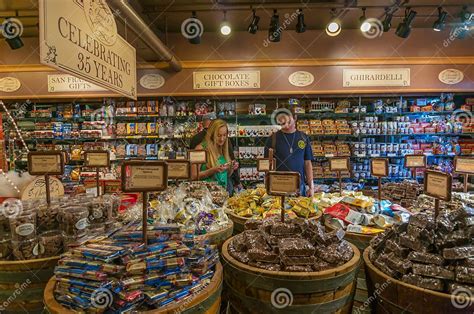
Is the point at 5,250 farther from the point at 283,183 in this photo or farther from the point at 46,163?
the point at 283,183

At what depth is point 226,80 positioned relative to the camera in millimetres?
5156

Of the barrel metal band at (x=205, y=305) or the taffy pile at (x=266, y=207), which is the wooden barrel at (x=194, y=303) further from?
the taffy pile at (x=266, y=207)

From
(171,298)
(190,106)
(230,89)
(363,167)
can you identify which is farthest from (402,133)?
(171,298)

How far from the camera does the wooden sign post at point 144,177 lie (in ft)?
4.40

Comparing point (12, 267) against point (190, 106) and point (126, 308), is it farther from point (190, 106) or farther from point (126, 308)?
point (190, 106)

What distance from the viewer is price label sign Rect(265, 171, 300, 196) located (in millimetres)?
1678

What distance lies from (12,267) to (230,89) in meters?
4.28

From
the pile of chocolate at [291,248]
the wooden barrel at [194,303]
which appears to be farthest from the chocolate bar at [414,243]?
the wooden barrel at [194,303]

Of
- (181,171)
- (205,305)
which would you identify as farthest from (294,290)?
(181,171)

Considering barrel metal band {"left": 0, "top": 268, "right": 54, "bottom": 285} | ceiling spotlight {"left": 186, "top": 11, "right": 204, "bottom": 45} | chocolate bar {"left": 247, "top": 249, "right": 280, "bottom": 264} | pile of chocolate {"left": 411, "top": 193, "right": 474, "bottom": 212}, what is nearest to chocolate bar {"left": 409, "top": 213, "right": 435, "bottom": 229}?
chocolate bar {"left": 247, "top": 249, "right": 280, "bottom": 264}

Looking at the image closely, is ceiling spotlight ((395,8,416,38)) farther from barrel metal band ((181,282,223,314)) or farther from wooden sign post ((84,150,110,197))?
barrel metal band ((181,282,223,314))

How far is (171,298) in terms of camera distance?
1077 millimetres

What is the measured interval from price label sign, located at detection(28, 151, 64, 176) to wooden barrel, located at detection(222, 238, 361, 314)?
1265mm

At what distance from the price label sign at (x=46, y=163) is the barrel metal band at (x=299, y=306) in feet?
4.31
